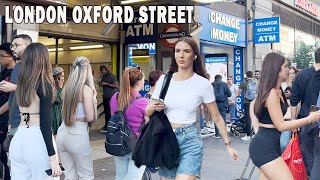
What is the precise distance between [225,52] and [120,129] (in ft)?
40.3

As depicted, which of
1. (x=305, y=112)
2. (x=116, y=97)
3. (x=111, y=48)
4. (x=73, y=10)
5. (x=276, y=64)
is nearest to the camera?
(x=276, y=64)

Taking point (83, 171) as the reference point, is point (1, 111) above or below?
above

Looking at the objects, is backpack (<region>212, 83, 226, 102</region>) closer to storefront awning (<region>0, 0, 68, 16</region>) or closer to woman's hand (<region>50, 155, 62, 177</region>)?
storefront awning (<region>0, 0, 68, 16</region>)

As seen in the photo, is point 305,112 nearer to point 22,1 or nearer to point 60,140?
point 60,140

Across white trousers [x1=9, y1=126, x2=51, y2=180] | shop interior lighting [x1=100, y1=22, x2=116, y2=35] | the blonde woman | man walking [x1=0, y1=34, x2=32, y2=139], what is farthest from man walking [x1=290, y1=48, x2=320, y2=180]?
shop interior lighting [x1=100, y1=22, x2=116, y2=35]

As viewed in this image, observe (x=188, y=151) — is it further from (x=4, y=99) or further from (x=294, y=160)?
(x=4, y=99)

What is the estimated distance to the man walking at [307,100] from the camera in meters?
4.99

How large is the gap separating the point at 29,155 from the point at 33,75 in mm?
687

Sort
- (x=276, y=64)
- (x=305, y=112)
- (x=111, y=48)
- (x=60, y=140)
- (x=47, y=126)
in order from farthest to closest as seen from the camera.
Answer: (x=111, y=48)
(x=305, y=112)
(x=60, y=140)
(x=276, y=64)
(x=47, y=126)

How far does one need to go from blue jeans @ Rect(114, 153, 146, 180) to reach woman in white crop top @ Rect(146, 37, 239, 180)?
1140mm

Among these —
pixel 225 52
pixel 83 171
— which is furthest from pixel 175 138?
pixel 225 52

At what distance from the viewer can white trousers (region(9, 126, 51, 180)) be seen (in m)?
3.50

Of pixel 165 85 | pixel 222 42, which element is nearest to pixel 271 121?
pixel 165 85

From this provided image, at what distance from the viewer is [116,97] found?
4996mm
